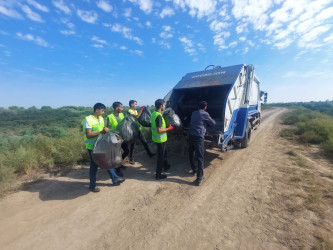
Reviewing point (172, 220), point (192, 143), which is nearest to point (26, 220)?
point (172, 220)

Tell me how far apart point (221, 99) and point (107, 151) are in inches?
156

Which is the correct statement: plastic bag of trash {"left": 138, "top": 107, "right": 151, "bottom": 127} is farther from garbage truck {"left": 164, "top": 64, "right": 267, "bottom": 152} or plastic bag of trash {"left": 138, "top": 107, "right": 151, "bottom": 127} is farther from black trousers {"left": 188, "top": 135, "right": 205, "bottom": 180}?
black trousers {"left": 188, "top": 135, "right": 205, "bottom": 180}

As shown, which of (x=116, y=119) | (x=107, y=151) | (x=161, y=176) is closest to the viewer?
(x=107, y=151)

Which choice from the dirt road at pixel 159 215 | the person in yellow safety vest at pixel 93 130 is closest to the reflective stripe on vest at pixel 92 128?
the person in yellow safety vest at pixel 93 130

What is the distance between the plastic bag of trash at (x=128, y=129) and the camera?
3.57 meters

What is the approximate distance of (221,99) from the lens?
5.23 metres

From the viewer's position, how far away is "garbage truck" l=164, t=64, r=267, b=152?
154 inches

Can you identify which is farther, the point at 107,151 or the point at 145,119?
the point at 145,119

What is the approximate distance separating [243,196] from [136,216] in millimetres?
1784

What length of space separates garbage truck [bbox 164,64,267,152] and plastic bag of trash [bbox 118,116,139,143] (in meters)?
1.34

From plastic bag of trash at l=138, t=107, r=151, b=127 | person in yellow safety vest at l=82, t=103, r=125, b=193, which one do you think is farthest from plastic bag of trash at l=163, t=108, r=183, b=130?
person in yellow safety vest at l=82, t=103, r=125, b=193

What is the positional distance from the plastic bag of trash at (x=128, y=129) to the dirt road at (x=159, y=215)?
86cm

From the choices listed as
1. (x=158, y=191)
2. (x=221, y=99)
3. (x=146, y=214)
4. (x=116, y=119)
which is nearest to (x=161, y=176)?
(x=158, y=191)

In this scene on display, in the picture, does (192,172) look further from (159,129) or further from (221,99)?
(221,99)
